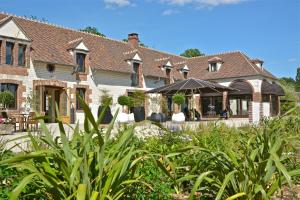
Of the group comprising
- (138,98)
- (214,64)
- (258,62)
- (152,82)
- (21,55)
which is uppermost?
(258,62)

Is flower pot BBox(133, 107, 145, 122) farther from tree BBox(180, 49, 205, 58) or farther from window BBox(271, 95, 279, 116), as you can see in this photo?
tree BBox(180, 49, 205, 58)

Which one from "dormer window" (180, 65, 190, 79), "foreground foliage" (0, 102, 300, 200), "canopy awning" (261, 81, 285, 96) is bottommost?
"foreground foliage" (0, 102, 300, 200)

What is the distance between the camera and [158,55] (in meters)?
35.8

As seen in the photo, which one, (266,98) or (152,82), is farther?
(266,98)

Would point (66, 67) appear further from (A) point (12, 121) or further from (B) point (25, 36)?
(A) point (12, 121)

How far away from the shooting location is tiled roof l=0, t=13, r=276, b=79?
23.3 m

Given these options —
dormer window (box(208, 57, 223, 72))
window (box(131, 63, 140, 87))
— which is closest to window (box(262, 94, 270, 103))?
dormer window (box(208, 57, 223, 72))

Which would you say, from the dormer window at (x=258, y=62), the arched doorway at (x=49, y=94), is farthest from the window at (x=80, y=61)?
the dormer window at (x=258, y=62)

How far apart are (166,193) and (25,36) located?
19373mm

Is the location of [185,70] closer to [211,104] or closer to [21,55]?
[211,104]

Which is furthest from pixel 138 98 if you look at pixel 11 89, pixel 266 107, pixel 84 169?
pixel 84 169

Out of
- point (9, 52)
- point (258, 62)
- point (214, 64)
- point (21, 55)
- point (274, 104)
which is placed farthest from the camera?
point (274, 104)

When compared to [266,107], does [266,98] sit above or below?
above

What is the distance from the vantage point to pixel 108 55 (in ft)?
92.9
